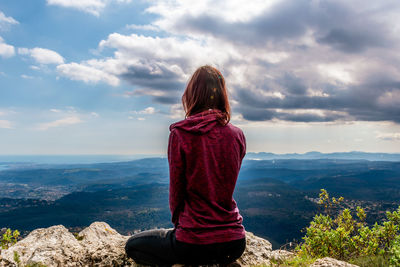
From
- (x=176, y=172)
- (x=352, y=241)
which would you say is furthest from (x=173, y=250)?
(x=352, y=241)

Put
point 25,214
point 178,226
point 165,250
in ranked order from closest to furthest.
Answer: point 178,226 → point 165,250 → point 25,214

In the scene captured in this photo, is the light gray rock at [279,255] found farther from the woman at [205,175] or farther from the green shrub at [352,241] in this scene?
the woman at [205,175]

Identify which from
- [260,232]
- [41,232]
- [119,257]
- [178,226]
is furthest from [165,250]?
[260,232]

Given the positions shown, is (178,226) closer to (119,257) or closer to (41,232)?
(119,257)

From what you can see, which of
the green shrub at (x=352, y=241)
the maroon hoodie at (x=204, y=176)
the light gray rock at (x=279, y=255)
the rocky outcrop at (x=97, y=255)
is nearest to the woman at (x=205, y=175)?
the maroon hoodie at (x=204, y=176)

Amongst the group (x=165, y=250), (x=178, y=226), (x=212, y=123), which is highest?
(x=212, y=123)

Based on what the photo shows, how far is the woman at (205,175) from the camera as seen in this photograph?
3.29m

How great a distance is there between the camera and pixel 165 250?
3.90 metres

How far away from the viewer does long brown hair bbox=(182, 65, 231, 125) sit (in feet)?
11.7

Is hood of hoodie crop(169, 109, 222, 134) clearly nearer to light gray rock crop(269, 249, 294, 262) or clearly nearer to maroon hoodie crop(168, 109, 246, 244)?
maroon hoodie crop(168, 109, 246, 244)

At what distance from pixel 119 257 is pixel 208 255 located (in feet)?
9.76

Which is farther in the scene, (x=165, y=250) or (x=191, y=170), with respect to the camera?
(x=165, y=250)

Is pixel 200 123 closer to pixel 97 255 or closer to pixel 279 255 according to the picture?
pixel 97 255

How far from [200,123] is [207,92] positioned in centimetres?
54
